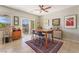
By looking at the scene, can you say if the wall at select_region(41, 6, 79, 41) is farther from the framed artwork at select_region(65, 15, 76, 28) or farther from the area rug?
the area rug

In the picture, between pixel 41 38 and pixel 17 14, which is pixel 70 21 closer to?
pixel 41 38

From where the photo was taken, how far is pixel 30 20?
2.88 m

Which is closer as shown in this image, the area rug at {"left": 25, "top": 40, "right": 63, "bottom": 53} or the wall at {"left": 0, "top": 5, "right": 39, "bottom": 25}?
the wall at {"left": 0, "top": 5, "right": 39, "bottom": 25}

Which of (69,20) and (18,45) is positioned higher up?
(69,20)

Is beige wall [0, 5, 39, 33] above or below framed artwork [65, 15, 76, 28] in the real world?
above

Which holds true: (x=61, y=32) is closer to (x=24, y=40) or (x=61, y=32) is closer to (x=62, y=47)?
(x=62, y=47)

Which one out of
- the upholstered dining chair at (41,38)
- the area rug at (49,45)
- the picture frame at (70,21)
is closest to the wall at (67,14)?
the picture frame at (70,21)

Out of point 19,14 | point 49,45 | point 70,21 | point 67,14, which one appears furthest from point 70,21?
point 19,14

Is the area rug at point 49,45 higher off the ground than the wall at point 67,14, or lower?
lower

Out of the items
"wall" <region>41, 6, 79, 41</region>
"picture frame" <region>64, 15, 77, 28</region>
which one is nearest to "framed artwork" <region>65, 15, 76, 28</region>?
"picture frame" <region>64, 15, 77, 28</region>

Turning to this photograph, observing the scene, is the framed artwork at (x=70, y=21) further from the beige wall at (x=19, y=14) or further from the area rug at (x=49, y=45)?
the beige wall at (x=19, y=14)
